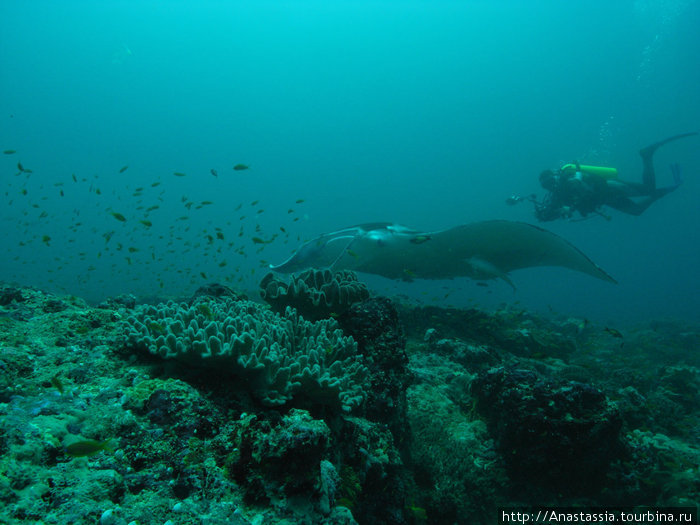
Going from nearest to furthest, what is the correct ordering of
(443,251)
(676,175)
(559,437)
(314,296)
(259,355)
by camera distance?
1. (259,355)
2. (559,437)
3. (314,296)
4. (443,251)
5. (676,175)

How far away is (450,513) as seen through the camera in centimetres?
407

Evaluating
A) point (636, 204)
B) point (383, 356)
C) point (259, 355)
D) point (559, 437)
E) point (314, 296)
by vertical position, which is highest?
point (636, 204)

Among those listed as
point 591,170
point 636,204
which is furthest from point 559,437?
point 591,170

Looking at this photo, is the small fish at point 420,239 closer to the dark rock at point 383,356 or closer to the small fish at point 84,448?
the dark rock at point 383,356

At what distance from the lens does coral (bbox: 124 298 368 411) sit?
9.25ft

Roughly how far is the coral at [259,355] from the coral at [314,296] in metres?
1.47

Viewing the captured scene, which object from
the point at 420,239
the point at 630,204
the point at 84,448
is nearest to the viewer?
the point at 84,448

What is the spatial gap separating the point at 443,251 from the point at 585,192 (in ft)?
27.3

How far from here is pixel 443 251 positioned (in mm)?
9609

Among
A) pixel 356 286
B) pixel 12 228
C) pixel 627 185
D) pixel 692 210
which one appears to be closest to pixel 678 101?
pixel 692 210

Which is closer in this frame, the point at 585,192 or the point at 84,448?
the point at 84,448

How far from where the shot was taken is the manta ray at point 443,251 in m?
8.64

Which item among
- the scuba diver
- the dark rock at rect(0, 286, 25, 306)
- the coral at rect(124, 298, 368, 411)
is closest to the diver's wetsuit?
the scuba diver

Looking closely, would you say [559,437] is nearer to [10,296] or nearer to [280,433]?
[280,433]
